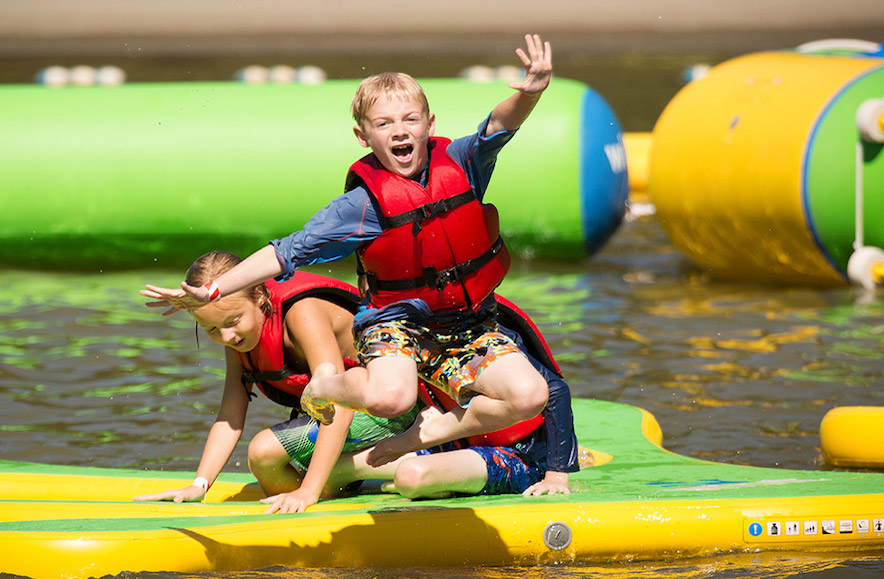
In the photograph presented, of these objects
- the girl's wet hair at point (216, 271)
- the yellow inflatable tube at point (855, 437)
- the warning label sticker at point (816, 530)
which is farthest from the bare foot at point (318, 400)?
the yellow inflatable tube at point (855, 437)

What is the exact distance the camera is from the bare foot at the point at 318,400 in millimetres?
3074

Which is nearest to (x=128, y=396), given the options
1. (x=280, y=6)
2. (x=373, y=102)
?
(x=373, y=102)

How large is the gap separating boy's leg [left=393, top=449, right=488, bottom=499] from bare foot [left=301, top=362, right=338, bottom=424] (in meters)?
0.27

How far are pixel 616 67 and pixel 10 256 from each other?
11854mm

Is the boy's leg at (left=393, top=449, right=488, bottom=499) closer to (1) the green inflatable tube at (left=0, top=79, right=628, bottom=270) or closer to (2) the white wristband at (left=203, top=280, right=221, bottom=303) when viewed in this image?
(2) the white wristband at (left=203, top=280, right=221, bottom=303)

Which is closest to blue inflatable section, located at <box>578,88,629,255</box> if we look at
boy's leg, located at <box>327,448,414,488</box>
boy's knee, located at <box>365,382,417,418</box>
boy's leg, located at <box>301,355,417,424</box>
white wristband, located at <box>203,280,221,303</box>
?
boy's leg, located at <box>327,448,414,488</box>

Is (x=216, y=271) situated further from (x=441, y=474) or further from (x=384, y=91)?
(x=441, y=474)

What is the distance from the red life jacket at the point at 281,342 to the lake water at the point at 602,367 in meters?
0.62

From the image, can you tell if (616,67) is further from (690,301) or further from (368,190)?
(368,190)

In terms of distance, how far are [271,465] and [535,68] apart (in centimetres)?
141

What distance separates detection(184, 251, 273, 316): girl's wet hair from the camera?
330 centimetres

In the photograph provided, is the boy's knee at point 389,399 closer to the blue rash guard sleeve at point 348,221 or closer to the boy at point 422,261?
the boy at point 422,261

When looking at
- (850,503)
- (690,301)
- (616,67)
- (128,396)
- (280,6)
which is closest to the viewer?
(850,503)

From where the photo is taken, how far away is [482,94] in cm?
777
